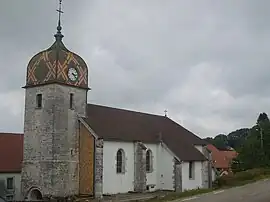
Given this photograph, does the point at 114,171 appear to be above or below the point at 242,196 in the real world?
above

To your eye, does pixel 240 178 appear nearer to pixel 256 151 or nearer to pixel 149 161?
pixel 149 161

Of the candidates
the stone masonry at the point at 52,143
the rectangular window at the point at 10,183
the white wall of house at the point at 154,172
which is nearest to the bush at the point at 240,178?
the white wall of house at the point at 154,172

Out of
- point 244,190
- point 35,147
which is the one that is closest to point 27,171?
point 35,147

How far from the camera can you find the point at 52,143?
34344mm

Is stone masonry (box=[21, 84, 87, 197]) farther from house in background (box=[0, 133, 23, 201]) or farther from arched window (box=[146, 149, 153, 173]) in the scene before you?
arched window (box=[146, 149, 153, 173])

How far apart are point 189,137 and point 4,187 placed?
62.6 ft

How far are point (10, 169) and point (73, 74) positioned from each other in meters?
11.9

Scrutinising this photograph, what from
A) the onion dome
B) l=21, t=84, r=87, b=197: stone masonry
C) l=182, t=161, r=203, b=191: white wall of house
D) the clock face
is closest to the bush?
l=182, t=161, r=203, b=191: white wall of house

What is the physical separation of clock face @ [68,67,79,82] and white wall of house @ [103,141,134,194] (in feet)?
18.3

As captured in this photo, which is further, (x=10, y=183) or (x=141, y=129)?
(x=141, y=129)

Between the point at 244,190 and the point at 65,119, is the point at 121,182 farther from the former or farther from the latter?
the point at 244,190

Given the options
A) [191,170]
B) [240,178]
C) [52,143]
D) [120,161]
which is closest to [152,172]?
[191,170]

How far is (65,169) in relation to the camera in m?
34.4

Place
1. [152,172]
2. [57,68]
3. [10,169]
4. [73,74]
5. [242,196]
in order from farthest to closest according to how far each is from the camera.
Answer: [10,169] < [152,172] < [73,74] < [57,68] < [242,196]
